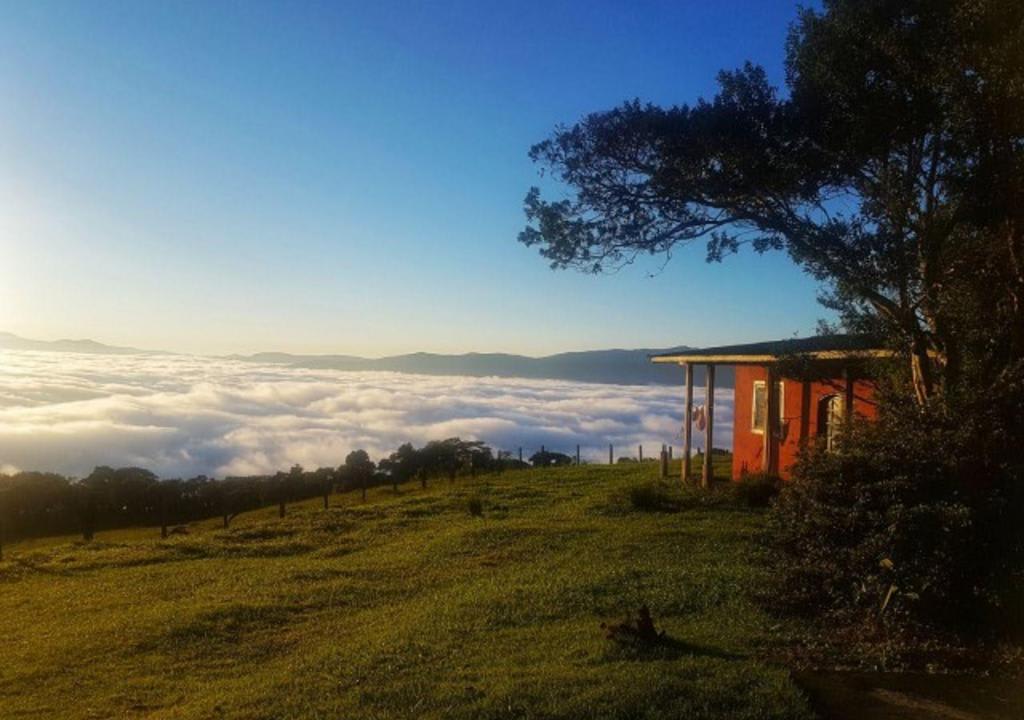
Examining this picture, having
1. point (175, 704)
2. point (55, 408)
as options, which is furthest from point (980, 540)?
point (55, 408)

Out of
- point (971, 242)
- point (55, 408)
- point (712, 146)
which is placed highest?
point (712, 146)

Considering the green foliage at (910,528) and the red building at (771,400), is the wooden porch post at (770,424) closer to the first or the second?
the red building at (771,400)

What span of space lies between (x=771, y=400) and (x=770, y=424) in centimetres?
62

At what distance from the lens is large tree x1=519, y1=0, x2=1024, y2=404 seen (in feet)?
36.0

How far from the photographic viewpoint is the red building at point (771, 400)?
17812mm

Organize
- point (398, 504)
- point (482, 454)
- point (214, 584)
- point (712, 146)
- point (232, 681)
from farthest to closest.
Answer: point (482, 454)
point (398, 504)
point (214, 584)
point (712, 146)
point (232, 681)

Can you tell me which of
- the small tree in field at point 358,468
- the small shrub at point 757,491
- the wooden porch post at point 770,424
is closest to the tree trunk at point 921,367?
the small shrub at point 757,491

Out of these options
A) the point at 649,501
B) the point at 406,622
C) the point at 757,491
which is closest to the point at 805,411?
the point at 757,491

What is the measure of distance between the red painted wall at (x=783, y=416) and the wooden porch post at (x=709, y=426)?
91 cm

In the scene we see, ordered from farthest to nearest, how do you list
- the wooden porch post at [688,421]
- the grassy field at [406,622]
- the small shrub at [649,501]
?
1. the wooden porch post at [688,421]
2. the small shrub at [649,501]
3. the grassy field at [406,622]

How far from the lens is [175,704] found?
876cm

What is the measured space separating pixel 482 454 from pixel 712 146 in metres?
33.5

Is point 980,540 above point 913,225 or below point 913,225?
below

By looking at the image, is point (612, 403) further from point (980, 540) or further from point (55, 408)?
point (980, 540)
